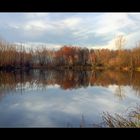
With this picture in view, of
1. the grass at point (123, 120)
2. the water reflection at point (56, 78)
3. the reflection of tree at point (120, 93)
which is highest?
the water reflection at point (56, 78)

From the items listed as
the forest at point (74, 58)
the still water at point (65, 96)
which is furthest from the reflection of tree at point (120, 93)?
the forest at point (74, 58)

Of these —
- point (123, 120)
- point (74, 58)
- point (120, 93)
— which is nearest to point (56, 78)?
point (74, 58)

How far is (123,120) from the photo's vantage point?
2.57 metres

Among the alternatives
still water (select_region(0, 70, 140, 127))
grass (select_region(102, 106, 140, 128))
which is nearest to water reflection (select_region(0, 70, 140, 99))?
still water (select_region(0, 70, 140, 127))

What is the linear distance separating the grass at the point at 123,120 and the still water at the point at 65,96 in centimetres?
21

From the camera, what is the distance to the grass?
2463 millimetres

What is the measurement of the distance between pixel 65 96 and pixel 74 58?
1125mm

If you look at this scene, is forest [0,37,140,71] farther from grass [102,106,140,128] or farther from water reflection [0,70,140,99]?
grass [102,106,140,128]

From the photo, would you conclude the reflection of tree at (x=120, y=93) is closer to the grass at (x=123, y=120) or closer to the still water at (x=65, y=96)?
the still water at (x=65, y=96)

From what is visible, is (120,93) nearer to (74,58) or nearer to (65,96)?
(65,96)

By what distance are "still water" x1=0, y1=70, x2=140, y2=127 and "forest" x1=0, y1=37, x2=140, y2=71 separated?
0.09 meters

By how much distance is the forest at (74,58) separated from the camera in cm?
264
